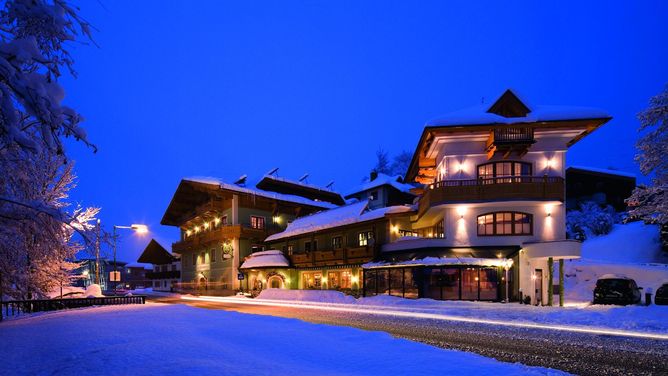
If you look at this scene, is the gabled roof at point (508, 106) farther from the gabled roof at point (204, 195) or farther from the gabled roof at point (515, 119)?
the gabled roof at point (204, 195)

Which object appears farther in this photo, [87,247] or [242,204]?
[242,204]

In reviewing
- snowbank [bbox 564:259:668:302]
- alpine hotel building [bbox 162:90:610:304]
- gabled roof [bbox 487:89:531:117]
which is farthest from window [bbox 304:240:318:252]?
snowbank [bbox 564:259:668:302]

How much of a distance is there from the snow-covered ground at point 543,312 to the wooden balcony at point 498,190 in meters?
6.95

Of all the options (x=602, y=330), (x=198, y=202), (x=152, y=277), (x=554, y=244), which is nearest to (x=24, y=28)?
(x=602, y=330)

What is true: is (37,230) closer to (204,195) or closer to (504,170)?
(504,170)

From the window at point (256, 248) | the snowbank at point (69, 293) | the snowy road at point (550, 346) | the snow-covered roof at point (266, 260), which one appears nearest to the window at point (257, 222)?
the window at point (256, 248)

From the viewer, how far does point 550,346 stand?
12461 millimetres

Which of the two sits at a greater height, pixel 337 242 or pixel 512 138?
pixel 512 138

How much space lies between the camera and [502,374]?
8.21 meters

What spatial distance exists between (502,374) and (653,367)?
14.2 feet

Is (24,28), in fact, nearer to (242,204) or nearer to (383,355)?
(383,355)

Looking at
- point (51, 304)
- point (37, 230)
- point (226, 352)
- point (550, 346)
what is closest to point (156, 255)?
point (51, 304)

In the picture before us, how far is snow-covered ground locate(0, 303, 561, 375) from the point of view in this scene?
8.50 m

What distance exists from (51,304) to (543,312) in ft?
90.7
